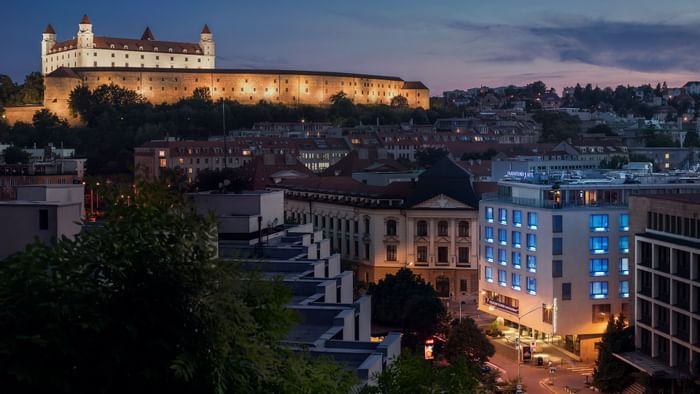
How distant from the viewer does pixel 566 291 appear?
3300 centimetres

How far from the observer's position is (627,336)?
28.6 m

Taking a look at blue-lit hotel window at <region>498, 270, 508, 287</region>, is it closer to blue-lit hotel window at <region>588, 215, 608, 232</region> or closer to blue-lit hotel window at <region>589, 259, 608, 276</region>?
blue-lit hotel window at <region>589, 259, 608, 276</region>

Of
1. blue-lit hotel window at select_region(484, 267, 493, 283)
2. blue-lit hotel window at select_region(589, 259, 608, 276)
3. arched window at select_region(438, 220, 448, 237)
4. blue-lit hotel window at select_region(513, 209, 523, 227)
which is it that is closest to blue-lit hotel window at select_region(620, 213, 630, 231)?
blue-lit hotel window at select_region(589, 259, 608, 276)

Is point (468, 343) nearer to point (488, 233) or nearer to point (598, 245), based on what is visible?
point (598, 245)

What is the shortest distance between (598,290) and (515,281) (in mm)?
2966

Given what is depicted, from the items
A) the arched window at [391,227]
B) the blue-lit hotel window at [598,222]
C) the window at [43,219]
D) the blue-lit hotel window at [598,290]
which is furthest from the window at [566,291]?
the window at [43,219]

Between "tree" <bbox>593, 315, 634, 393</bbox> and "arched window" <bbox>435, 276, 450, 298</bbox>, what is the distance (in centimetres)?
1551

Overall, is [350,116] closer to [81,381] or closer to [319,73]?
[319,73]

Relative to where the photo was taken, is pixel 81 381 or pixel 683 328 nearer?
pixel 81 381

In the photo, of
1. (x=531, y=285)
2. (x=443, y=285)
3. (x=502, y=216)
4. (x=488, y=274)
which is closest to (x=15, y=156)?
(x=443, y=285)

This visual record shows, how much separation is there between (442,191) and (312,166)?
42.0 meters

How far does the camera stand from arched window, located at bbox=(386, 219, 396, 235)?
1780 inches

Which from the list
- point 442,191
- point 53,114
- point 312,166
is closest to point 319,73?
point 53,114

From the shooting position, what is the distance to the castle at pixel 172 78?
119 meters
